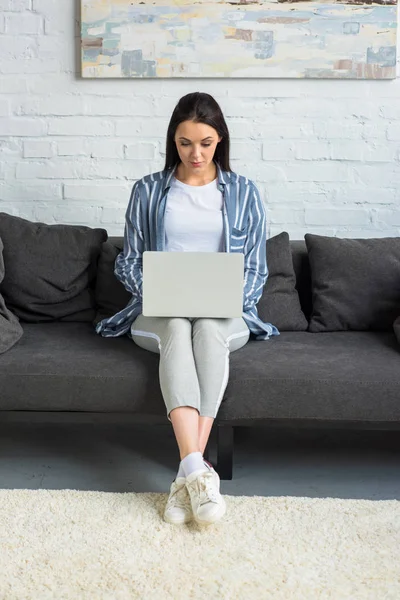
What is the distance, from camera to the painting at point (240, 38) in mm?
3289

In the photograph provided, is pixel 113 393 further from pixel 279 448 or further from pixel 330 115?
pixel 330 115

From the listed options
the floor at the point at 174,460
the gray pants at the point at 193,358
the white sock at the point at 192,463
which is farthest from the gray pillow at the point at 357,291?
the white sock at the point at 192,463

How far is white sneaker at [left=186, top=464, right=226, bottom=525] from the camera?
209 centimetres

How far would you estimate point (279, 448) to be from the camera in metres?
2.82

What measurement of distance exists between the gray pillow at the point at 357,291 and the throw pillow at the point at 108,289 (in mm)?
718

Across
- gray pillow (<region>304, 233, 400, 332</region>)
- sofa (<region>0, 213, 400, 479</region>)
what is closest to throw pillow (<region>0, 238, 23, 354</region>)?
sofa (<region>0, 213, 400, 479</region>)

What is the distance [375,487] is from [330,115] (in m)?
1.63

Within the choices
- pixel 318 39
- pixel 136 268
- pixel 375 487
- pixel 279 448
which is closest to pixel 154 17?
pixel 318 39

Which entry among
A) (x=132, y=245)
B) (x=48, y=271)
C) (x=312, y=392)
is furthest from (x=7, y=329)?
(x=312, y=392)

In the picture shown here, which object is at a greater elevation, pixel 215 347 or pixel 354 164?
pixel 354 164

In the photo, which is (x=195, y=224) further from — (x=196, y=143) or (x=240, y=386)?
(x=240, y=386)

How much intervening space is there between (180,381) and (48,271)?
979mm

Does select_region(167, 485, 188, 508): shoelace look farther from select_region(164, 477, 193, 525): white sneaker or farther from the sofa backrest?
the sofa backrest

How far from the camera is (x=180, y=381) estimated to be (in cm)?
229
